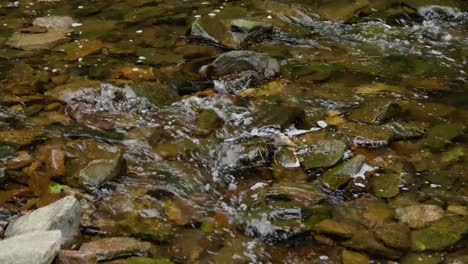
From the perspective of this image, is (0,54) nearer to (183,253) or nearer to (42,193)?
(42,193)

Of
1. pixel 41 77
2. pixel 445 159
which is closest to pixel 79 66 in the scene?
pixel 41 77

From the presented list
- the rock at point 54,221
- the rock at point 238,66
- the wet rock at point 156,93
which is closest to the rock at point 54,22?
the wet rock at point 156,93

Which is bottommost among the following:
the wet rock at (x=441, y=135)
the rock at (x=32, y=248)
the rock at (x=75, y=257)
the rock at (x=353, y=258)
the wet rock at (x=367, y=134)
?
the rock at (x=353, y=258)

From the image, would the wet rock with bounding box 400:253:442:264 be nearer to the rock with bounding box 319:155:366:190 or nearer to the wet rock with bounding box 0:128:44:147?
the rock with bounding box 319:155:366:190

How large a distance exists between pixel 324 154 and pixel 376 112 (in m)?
1.14

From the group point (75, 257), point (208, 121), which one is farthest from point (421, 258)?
point (208, 121)

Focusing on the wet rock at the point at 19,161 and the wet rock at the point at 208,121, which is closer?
the wet rock at the point at 19,161

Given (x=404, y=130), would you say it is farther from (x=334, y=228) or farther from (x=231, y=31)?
(x=231, y=31)

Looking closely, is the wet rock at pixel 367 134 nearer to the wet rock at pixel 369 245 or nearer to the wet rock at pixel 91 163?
the wet rock at pixel 369 245

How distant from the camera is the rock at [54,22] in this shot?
8.96 meters

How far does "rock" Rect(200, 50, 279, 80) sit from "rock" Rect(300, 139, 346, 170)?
1.93 metres

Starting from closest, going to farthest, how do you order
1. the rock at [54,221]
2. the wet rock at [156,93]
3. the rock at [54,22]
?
the rock at [54,221] → the wet rock at [156,93] → the rock at [54,22]

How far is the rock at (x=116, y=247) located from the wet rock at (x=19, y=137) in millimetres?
1883

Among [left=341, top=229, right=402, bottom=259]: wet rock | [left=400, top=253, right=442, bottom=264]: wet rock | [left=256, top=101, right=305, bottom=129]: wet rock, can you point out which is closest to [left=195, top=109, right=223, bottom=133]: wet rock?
[left=256, top=101, right=305, bottom=129]: wet rock
